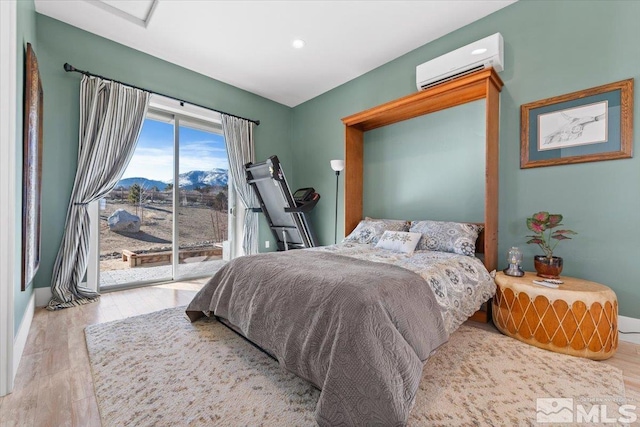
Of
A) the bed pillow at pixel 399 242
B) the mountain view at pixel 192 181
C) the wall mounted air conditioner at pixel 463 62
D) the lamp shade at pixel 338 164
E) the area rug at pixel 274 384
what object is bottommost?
the area rug at pixel 274 384

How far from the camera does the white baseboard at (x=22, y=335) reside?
1.63 meters

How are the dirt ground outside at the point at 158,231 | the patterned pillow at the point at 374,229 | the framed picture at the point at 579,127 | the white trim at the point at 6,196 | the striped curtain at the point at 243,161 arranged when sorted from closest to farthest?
1. the white trim at the point at 6,196
2. the framed picture at the point at 579,127
3. the patterned pillow at the point at 374,229
4. the dirt ground outside at the point at 158,231
5. the striped curtain at the point at 243,161

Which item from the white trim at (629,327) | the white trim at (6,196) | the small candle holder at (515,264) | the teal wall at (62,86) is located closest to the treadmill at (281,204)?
the teal wall at (62,86)

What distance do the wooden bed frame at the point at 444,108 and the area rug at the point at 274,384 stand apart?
79cm

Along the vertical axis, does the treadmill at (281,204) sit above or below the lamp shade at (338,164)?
below

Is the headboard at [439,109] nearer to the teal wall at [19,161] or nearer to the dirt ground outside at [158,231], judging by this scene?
the dirt ground outside at [158,231]

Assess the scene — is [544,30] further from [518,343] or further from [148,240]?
[148,240]

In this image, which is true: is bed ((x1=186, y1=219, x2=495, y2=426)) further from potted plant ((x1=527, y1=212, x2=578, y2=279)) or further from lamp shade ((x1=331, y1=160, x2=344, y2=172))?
lamp shade ((x1=331, y1=160, x2=344, y2=172))

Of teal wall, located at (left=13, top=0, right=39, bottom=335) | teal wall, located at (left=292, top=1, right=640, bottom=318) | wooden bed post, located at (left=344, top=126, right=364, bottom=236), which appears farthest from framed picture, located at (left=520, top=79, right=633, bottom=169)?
teal wall, located at (left=13, top=0, right=39, bottom=335)

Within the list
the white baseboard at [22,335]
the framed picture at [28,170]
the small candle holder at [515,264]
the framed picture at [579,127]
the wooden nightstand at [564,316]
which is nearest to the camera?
the white baseboard at [22,335]

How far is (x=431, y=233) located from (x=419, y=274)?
1144mm

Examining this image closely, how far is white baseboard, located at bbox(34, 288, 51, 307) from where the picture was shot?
106 inches

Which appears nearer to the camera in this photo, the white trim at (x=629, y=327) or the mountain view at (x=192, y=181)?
the white trim at (x=629, y=327)

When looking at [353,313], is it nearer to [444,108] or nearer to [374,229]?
[374,229]
